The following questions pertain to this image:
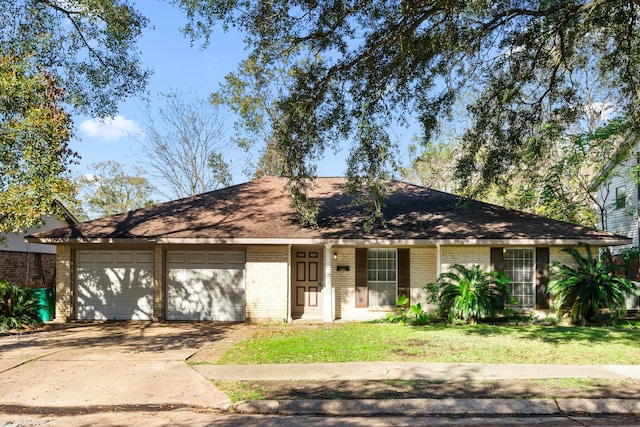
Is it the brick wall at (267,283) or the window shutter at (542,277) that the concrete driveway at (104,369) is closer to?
the brick wall at (267,283)

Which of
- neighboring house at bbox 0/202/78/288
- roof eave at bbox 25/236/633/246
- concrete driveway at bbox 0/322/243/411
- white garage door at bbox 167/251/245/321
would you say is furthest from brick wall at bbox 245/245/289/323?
neighboring house at bbox 0/202/78/288

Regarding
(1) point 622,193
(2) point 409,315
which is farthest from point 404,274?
(1) point 622,193

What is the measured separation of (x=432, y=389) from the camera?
7230 mm

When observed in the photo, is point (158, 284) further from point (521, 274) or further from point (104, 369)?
point (521, 274)

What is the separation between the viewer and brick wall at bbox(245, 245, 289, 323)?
1555cm

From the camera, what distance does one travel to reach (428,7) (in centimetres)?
1109

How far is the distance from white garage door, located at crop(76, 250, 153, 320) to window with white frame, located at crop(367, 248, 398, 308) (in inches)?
255

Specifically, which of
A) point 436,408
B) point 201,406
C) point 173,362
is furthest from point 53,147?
point 436,408

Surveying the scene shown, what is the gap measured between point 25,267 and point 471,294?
1872 cm

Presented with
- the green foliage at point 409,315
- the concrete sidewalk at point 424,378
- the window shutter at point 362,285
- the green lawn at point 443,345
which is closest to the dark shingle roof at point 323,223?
the window shutter at point 362,285

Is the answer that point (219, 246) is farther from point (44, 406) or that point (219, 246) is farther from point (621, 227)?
point (621, 227)

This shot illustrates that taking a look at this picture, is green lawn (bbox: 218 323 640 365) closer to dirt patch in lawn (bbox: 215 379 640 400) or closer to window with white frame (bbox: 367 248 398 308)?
dirt patch in lawn (bbox: 215 379 640 400)

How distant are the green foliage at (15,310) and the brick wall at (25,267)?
5.52m

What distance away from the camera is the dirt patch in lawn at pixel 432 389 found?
22.6 feet
